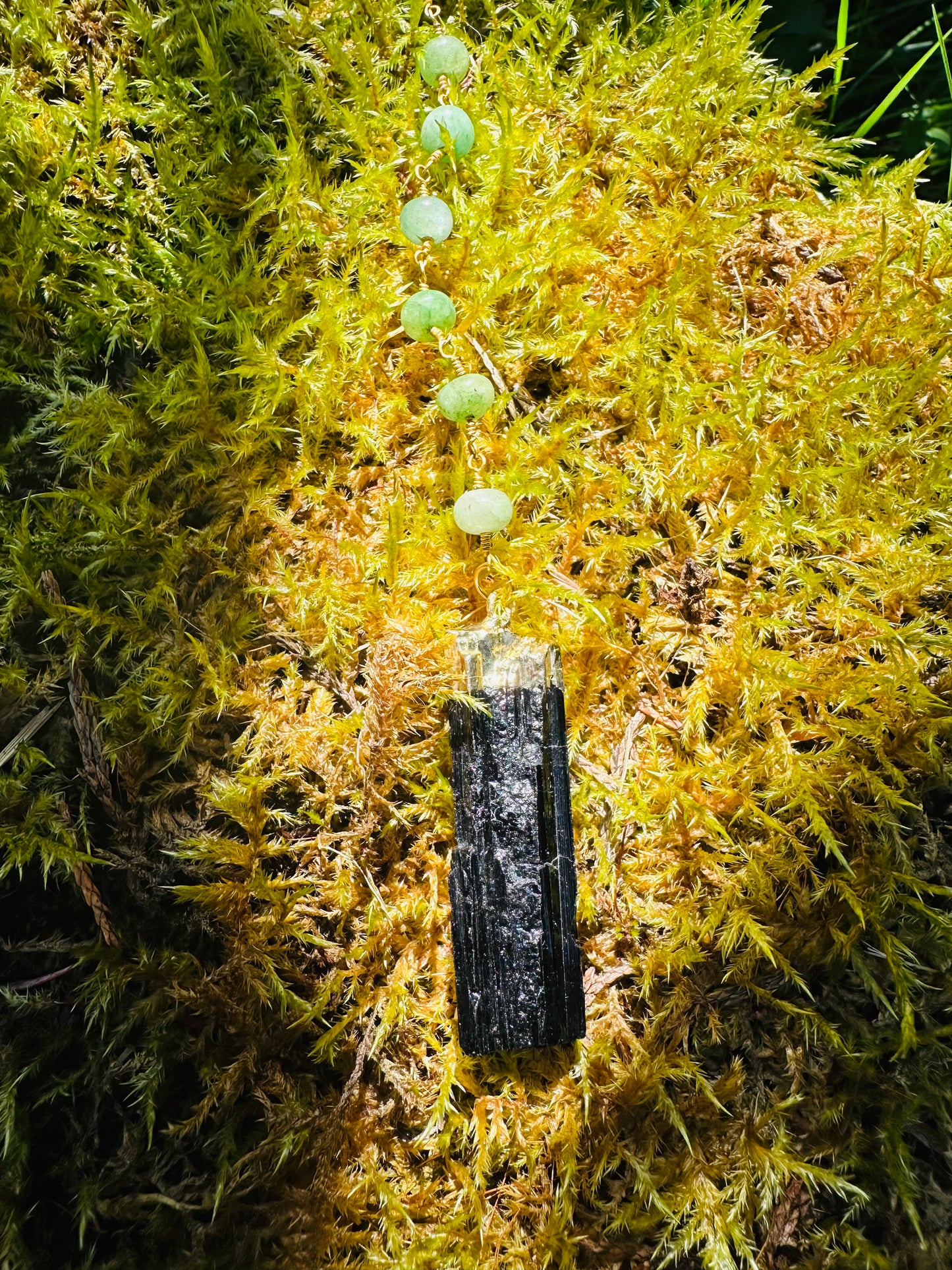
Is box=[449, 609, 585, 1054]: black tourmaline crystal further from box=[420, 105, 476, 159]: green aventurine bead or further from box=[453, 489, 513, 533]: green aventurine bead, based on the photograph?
box=[420, 105, 476, 159]: green aventurine bead

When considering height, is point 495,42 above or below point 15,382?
above

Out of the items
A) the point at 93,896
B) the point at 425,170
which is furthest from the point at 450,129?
the point at 93,896

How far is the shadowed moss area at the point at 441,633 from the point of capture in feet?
4.84

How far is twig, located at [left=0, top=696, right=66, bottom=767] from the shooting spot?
1.62 meters

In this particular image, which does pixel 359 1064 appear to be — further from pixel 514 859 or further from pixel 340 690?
pixel 340 690

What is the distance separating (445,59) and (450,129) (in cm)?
17

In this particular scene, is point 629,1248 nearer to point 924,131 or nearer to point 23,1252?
point 23,1252

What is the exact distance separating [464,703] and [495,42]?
1.52 m

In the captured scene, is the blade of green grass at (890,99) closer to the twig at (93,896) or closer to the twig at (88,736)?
the twig at (88,736)

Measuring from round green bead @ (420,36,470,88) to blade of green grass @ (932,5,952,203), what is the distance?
1068 millimetres

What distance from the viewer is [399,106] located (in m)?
1.74

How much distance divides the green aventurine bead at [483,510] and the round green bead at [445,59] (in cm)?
96

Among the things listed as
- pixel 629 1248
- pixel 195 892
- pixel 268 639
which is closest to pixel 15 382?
pixel 268 639

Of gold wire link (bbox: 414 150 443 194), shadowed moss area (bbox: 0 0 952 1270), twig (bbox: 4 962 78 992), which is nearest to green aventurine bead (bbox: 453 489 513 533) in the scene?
shadowed moss area (bbox: 0 0 952 1270)
